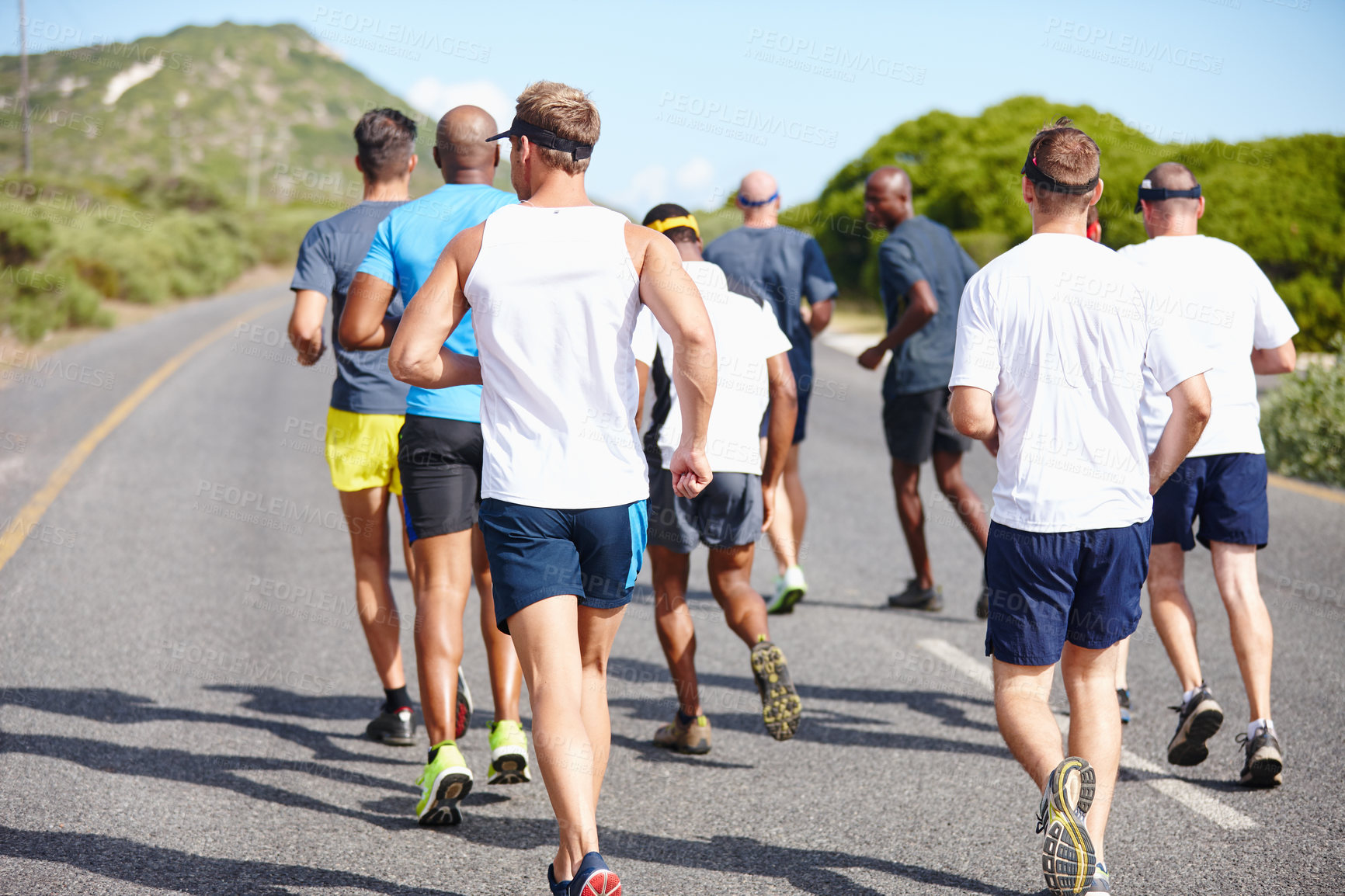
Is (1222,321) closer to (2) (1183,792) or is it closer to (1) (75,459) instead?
(2) (1183,792)

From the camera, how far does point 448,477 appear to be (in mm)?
3803

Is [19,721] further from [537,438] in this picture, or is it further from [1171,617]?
[1171,617]

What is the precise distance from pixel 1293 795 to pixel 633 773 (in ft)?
7.48

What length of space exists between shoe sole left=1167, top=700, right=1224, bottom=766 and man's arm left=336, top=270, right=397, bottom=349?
10.1 ft

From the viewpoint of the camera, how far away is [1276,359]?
429 centimetres

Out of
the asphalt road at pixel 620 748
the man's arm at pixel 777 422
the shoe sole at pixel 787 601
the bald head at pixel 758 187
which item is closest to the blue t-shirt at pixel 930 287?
the bald head at pixel 758 187

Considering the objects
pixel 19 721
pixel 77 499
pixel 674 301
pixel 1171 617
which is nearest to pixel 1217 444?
pixel 1171 617

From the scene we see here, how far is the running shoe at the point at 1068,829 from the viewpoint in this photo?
9.09 feet

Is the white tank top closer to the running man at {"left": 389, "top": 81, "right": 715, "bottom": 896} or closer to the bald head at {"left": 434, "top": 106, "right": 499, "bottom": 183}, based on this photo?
the running man at {"left": 389, "top": 81, "right": 715, "bottom": 896}

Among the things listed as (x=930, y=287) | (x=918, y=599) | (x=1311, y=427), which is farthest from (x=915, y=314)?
(x=1311, y=427)

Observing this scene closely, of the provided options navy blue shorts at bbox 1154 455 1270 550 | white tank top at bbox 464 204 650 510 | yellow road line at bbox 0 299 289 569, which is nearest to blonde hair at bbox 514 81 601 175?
white tank top at bbox 464 204 650 510

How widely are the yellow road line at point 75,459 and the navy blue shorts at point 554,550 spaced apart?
5.10 metres

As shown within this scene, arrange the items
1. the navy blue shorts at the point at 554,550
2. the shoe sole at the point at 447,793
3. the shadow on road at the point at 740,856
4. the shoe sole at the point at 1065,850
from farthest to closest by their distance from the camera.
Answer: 1. the shoe sole at the point at 447,793
2. the shadow on road at the point at 740,856
3. the navy blue shorts at the point at 554,550
4. the shoe sole at the point at 1065,850

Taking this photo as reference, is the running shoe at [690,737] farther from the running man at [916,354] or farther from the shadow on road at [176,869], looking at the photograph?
the running man at [916,354]
